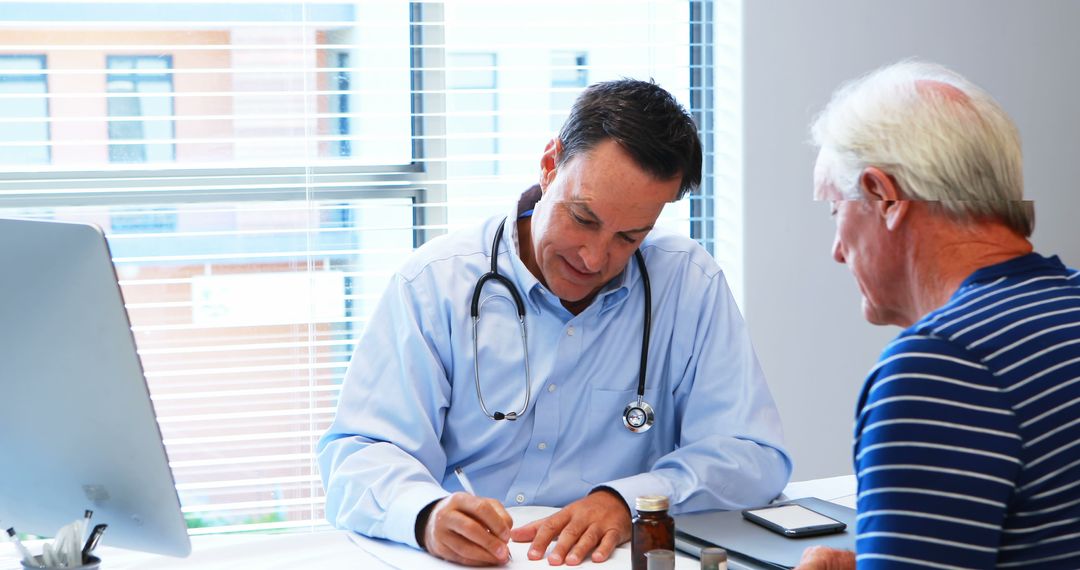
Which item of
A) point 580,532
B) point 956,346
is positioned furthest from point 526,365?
point 956,346

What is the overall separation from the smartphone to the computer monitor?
0.80 m

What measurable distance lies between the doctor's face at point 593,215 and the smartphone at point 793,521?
50cm

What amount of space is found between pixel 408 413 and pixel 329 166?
3.82ft

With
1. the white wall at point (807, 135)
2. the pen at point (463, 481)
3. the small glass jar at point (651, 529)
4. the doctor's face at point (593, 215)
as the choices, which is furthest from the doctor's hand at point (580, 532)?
the white wall at point (807, 135)

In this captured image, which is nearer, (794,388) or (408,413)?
(408,413)

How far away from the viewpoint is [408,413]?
1.76 metres

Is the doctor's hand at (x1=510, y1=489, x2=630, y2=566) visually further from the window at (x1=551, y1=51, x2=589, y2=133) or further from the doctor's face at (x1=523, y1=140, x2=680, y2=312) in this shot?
the window at (x1=551, y1=51, x2=589, y2=133)

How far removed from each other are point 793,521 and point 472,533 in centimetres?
46

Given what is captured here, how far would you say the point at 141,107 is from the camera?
105 inches

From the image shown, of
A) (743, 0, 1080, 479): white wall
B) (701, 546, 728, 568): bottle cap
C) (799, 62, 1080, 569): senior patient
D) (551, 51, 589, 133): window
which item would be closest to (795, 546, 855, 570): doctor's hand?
(701, 546, 728, 568): bottle cap

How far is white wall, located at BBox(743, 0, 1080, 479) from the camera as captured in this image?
290 centimetres

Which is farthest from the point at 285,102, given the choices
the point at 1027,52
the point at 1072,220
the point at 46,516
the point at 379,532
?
the point at 1072,220

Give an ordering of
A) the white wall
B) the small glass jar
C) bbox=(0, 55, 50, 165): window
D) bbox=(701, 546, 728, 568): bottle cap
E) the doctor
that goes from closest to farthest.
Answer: bbox=(701, 546, 728, 568): bottle cap
the small glass jar
the doctor
bbox=(0, 55, 50, 165): window
the white wall

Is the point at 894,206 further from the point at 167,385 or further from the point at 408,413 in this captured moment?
the point at 167,385
